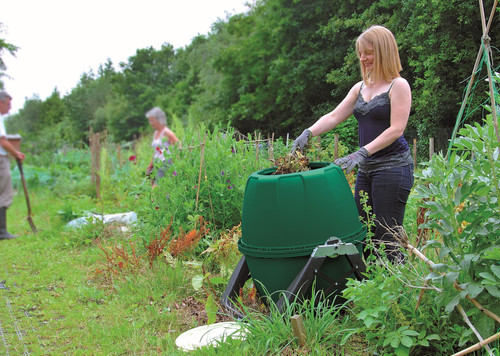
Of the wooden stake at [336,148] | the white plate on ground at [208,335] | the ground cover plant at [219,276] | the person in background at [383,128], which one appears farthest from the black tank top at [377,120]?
the wooden stake at [336,148]

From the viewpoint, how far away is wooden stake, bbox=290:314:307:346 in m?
2.00

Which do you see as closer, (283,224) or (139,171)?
(283,224)

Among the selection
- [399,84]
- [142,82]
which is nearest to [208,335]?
[399,84]

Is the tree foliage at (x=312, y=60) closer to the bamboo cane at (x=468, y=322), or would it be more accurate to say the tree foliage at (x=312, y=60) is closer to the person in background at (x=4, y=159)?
the bamboo cane at (x=468, y=322)

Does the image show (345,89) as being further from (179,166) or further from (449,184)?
(449,184)

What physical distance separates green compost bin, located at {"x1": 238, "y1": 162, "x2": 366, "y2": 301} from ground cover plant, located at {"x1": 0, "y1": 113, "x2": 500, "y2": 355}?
0.17m

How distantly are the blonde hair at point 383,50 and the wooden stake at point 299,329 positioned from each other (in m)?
1.41

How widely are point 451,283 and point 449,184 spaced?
0.41 metres

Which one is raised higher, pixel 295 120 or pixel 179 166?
pixel 295 120

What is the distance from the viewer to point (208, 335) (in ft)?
7.72

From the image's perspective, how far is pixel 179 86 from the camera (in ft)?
21.2

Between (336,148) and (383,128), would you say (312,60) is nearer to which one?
(336,148)

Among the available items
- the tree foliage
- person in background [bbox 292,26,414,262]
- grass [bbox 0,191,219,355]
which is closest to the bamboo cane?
person in background [bbox 292,26,414,262]

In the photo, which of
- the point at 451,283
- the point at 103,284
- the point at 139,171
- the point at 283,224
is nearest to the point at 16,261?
the point at 103,284
